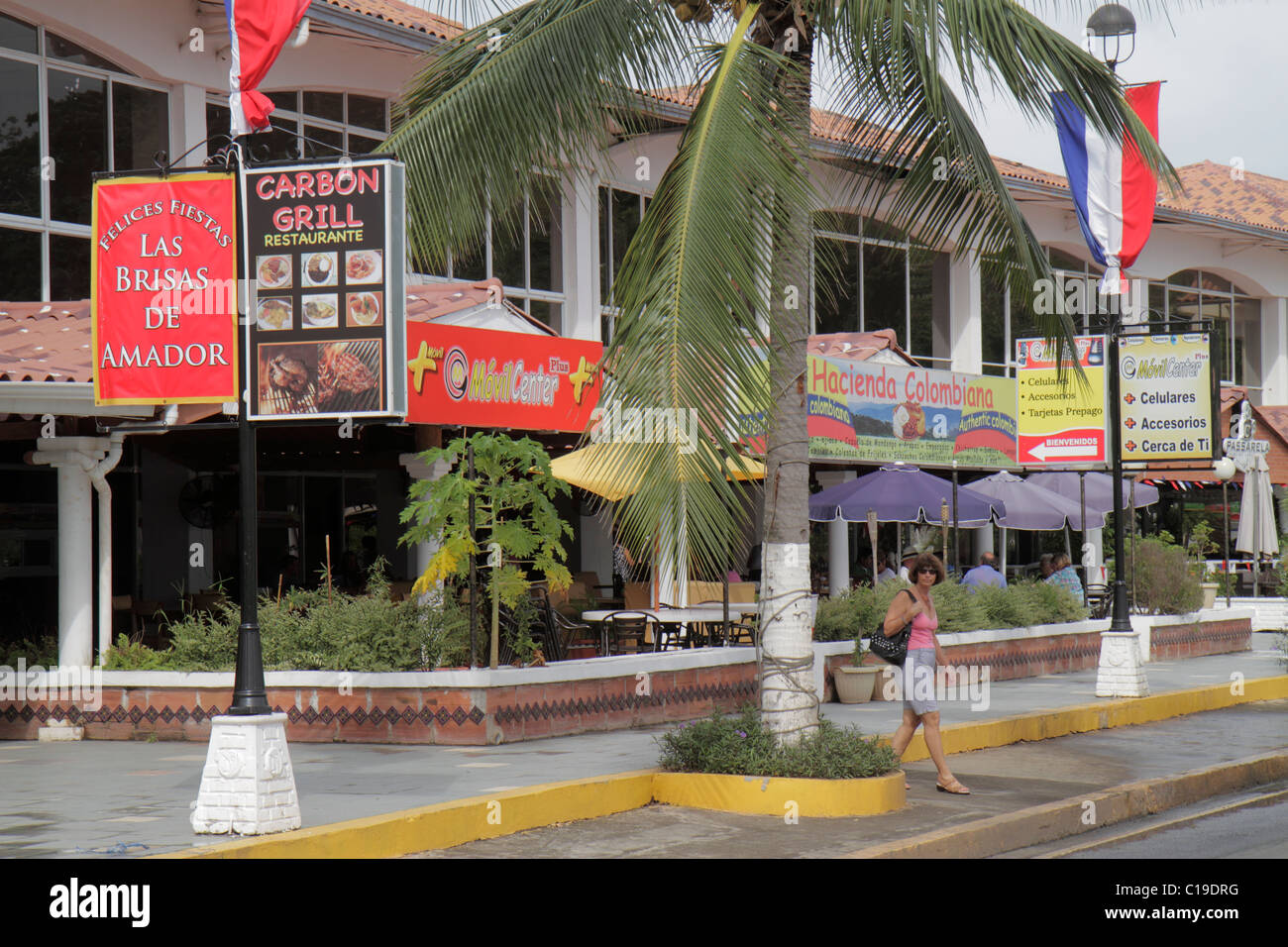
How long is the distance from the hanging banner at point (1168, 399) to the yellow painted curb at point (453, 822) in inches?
406

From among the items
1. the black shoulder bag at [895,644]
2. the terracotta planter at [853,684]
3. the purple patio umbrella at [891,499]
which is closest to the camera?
the black shoulder bag at [895,644]

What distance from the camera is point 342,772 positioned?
35.8 ft

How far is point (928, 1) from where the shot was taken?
9258 mm

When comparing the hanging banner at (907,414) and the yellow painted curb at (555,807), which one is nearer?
the yellow painted curb at (555,807)

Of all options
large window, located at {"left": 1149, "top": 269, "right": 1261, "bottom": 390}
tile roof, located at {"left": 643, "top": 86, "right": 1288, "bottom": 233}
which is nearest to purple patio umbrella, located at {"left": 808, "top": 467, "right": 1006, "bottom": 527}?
tile roof, located at {"left": 643, "top": 86, "right": 1288, "bottom": 233}

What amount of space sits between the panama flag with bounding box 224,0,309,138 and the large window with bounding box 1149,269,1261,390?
30091 millimetres

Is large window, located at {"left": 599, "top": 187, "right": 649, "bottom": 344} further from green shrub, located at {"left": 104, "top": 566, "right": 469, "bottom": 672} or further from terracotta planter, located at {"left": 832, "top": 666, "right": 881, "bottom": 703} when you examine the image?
green shrub, located at {"left": 104, "top": 566, "right": 469, "bottom": 672}

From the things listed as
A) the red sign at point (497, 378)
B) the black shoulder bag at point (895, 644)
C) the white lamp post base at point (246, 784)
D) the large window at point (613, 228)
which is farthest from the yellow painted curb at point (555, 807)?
the large window at point (613, 228)

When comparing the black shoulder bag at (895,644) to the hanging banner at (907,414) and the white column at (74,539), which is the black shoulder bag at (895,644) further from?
the hanging banner at (907,414)

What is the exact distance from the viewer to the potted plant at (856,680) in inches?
625

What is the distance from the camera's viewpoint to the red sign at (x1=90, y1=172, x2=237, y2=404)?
889 centimetres

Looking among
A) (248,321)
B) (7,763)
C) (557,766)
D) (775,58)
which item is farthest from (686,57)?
(7,763)
